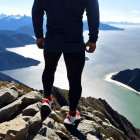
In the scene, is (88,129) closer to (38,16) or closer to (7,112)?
(7,112)

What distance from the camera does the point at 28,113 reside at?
31.9ft

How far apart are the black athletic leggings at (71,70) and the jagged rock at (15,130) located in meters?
1.97

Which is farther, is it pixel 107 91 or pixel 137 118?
pixel 107 91

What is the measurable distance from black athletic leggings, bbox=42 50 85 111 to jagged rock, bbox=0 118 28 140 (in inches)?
77.5

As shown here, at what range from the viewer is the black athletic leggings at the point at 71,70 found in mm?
8016

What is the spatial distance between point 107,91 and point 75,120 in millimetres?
188040

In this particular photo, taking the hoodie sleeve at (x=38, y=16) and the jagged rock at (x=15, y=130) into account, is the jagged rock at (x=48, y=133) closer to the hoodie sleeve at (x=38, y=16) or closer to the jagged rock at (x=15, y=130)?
the jagged rock at (x=15, y=130)

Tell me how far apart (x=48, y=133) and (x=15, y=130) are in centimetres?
123

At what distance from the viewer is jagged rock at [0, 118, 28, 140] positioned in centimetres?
698

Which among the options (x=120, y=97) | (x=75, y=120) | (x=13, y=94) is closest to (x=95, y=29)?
(x=75, y=120)

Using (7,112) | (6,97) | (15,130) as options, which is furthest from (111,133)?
(15,130)

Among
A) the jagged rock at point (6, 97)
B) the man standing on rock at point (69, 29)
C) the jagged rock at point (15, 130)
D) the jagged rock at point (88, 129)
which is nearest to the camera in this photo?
the jagged rock at point (15, 130)

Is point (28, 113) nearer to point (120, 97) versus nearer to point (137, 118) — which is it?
point (137, 118)

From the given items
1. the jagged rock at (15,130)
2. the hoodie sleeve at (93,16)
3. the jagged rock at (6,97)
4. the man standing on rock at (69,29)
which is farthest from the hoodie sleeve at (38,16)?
the jagged rock at (6,97)
